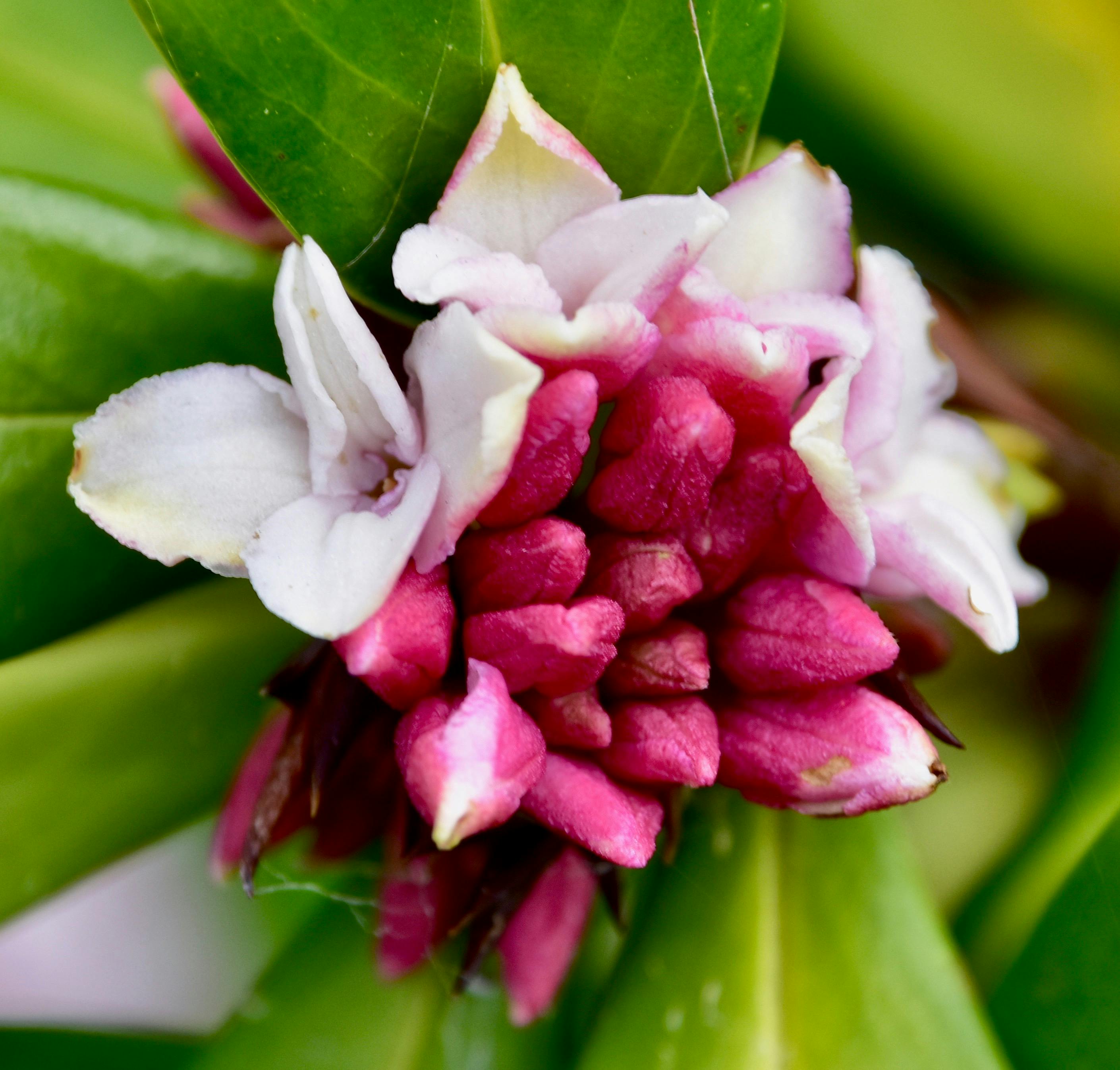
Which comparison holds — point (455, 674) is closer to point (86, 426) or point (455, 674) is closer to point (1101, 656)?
point (86, 426)

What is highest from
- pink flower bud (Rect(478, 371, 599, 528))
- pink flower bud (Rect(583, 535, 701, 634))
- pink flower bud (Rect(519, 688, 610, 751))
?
pink flower bud (Rect(478, 371, 599, 528))

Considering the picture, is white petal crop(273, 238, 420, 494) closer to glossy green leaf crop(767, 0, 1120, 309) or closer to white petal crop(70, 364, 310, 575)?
white petal crop(70, 364, 310, 575)

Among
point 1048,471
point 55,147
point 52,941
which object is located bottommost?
point 52,941

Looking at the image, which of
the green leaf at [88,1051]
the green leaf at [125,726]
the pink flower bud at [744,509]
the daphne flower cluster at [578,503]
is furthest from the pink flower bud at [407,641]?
the green leaf at [88,1051]

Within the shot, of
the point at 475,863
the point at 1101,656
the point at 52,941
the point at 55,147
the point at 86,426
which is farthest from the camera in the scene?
the point at 52,941

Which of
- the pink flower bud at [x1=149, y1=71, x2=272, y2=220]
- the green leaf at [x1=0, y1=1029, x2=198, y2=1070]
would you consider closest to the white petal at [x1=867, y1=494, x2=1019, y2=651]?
the pink flower bud at [x1=149, y1=71, x2=272, y2=220]

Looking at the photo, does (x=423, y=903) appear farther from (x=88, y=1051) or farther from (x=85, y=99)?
(x=85, y=99)

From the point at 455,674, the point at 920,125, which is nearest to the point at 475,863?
the point at 455,674

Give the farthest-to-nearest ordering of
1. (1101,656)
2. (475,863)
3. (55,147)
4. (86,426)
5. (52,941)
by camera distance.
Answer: (52,941) → (55,147) → (1101,656) → (475,863) → (86,426)

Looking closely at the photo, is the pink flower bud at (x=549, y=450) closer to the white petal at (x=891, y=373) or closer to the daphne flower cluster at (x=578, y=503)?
the daphne flower cluster at (x=578, y=503)
